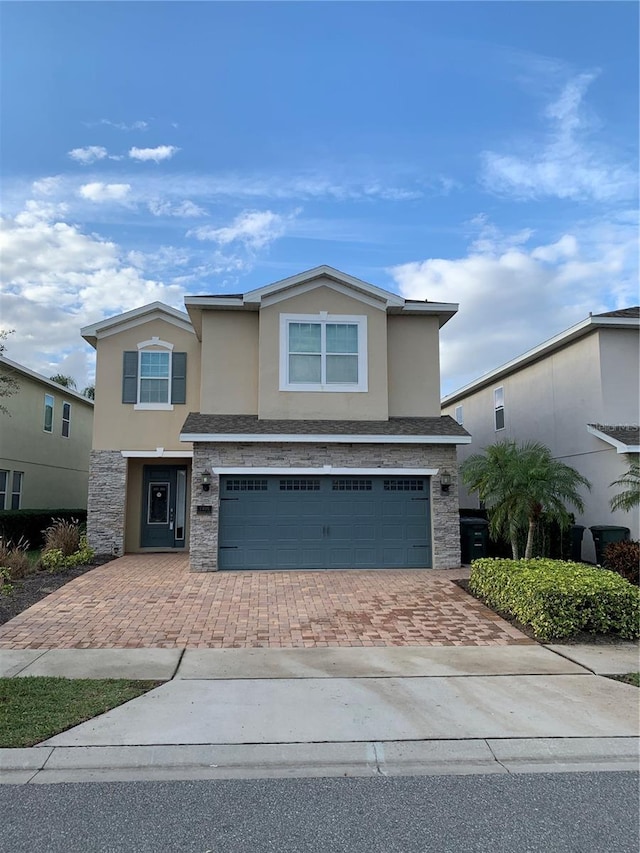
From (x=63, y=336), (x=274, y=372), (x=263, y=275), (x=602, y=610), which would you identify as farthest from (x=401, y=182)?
(x=63, y=336)

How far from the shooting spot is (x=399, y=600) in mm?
10336

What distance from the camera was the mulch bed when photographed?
30.6 ft

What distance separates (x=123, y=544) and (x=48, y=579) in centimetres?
428

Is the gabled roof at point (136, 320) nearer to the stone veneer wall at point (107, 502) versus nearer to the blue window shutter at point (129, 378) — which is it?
the blue window shutter at point (129, 378)

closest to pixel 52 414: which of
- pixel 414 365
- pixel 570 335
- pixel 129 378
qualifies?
pixel 129 378

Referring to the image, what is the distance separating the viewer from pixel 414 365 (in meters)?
15.1

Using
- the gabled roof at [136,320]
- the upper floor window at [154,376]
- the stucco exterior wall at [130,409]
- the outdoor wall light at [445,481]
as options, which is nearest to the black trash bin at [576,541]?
the outdoor wall light at [445,481]

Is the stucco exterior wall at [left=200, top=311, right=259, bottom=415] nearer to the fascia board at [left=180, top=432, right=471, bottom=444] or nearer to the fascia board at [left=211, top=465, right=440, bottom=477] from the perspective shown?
the fascia board at [left=180, top=432, right=471, bottom=444]

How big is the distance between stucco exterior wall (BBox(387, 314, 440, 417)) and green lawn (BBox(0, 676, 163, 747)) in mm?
10322

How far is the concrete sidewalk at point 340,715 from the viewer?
4.52m

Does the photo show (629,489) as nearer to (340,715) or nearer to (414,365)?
(414,365)

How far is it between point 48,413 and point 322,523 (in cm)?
1310

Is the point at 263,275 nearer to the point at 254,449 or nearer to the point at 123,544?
the point at 254,449

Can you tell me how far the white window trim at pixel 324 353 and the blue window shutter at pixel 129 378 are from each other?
475 cm
